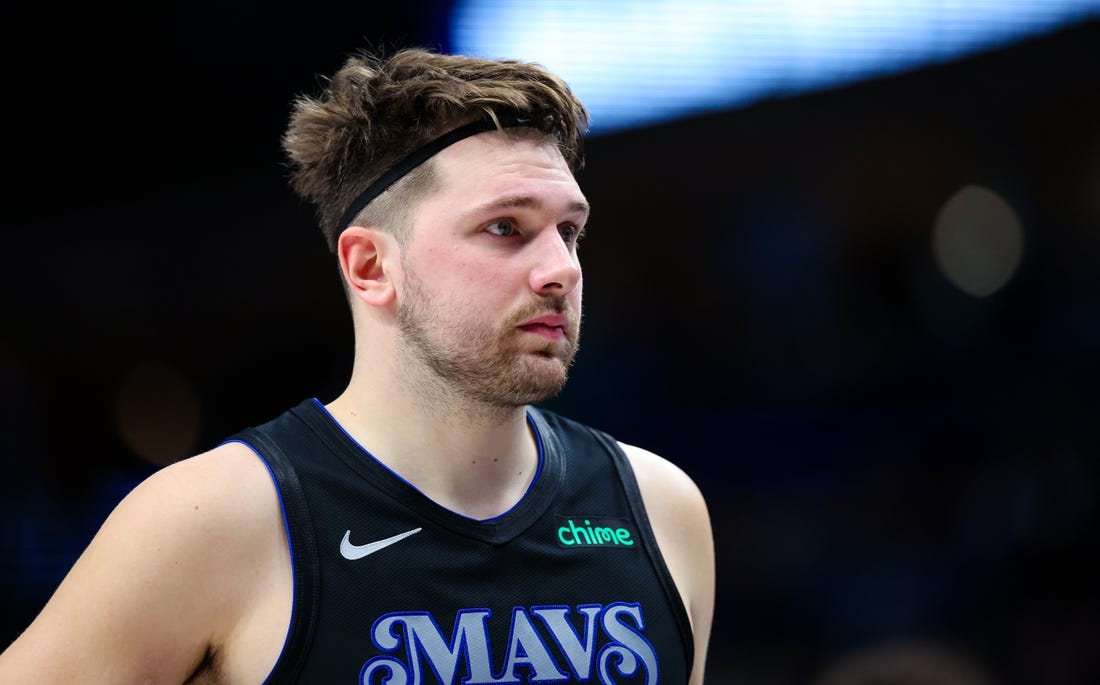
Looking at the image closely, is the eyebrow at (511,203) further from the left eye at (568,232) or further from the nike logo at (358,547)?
the nike logo at (358,547)

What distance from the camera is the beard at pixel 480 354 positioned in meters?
2.00

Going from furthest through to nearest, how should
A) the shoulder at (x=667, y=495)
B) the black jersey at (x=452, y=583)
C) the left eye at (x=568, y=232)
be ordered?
1. the shoulder at (x=667, y=495)
2. the left eye at (x=568, y=232)
3. the black jersey at (x=452, y=583)

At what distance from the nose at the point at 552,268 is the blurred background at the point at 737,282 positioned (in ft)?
8.94

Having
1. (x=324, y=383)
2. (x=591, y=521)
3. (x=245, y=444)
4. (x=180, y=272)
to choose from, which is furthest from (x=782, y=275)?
(x=245, y=444)

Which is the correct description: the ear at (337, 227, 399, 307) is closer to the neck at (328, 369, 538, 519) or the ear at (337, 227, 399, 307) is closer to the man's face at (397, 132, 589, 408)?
the man's face at (397, 132, 589, 408)

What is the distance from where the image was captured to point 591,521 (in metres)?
2.17

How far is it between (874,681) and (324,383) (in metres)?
2.78

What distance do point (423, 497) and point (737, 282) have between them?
3.51 m

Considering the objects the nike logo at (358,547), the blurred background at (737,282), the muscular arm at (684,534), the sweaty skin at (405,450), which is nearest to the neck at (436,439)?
the sweaty skin at (405,450)

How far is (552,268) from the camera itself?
79.1 inches

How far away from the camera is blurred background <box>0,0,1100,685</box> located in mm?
4457

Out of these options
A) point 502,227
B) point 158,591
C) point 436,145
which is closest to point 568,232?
point 502,227

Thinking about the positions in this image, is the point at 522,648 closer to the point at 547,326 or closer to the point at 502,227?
the point at 547,326

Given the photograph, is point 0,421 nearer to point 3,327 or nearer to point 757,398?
point 3,327
